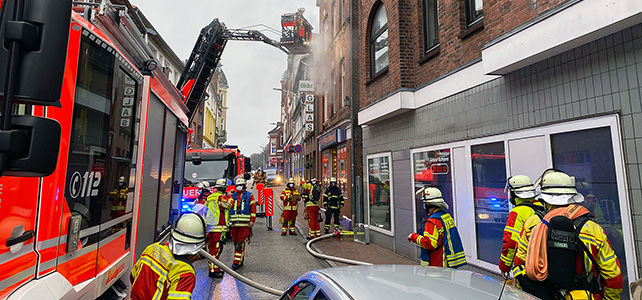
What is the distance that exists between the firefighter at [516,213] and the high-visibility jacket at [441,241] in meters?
0.48

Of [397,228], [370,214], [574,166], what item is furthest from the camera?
[370,214]

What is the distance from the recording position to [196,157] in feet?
35.9

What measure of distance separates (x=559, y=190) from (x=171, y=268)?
317 centimetres

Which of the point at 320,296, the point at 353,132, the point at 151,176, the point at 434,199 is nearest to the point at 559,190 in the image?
the point at 434,199

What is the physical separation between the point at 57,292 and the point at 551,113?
5.43 metres

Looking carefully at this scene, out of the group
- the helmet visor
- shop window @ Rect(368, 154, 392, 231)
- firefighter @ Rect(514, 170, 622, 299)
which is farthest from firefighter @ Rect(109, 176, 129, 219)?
shop window @ Rect(368, 154, 392, 231)

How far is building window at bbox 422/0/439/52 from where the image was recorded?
776 centimetres

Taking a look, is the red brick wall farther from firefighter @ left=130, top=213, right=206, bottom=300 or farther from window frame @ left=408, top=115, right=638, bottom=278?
firefighter @ left=130, top=213, right=206, bottom=300

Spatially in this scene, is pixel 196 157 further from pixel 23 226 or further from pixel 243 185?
pixel 23 226

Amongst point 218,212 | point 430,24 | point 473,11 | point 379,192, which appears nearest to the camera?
point 473,11

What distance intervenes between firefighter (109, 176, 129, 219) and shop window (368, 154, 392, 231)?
265 inches

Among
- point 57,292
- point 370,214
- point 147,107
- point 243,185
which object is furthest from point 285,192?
point 57,292

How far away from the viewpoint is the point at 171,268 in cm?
245

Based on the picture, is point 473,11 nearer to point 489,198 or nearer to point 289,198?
point 489,198
